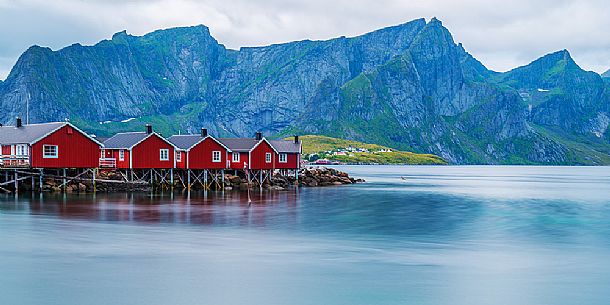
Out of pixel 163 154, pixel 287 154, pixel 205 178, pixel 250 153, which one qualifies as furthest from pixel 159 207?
pixel 287 154

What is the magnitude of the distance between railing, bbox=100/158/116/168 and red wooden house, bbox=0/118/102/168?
7.28 meters

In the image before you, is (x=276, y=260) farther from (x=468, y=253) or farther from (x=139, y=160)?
(x=139, y=160)

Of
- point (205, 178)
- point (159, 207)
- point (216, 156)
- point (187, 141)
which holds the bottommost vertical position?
point (159, 207)

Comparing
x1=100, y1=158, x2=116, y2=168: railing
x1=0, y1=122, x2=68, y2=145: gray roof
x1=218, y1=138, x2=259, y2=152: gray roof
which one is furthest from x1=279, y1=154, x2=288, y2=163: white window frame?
x1=0, y1=122, x2=68, y2=145: gray roof

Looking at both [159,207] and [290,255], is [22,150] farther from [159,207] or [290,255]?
[290,255]

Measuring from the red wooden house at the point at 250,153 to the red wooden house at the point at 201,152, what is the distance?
200 cm

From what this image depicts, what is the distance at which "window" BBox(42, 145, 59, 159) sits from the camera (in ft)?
230

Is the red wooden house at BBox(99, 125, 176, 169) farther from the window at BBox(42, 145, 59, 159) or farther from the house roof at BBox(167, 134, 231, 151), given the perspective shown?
the window at BBox(42, 145, 59, 159)

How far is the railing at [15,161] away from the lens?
228 ft

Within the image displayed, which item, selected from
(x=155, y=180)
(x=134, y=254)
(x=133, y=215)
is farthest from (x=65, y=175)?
(x=134, y=254)

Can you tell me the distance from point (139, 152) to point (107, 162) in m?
5.06

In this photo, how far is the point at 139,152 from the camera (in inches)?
3209

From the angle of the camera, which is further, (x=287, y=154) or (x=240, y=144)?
(x=287, y=154)

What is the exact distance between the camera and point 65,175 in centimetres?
7469
